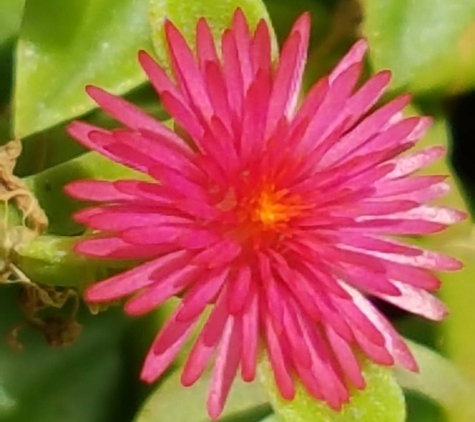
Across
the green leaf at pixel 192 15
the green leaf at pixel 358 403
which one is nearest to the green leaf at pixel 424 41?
the green leaf at pixel 192 15

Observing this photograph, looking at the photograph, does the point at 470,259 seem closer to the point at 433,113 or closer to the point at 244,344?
the point at 433,113

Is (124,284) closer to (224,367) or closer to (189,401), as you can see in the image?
(224,367)

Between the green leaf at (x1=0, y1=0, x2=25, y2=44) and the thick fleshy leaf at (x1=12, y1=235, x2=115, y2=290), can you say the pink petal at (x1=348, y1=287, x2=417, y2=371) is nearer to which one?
the thick fleshy leaf at (x1=12, y1=235, x2=115, y2=290)

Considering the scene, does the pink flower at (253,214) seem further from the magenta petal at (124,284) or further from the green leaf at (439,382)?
the green leaf at (439,382)

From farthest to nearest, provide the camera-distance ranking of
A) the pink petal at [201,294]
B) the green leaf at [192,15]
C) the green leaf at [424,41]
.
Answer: the green leaf at [424,41], the green leaf at [192,15], the pink petal at [201,294]

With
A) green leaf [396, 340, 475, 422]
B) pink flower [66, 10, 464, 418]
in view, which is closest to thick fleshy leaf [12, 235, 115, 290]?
pink flower [66, 10, 464, 418]

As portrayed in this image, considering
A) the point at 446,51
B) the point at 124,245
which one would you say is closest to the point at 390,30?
the point at 446,51
